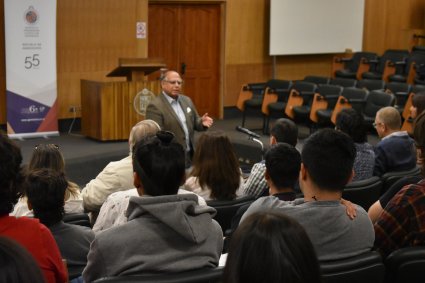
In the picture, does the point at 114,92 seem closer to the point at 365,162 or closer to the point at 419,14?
the point at 365,162

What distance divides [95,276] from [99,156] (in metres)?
6.20

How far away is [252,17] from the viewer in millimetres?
12570

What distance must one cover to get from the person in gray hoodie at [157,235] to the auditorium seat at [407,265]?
661 mm

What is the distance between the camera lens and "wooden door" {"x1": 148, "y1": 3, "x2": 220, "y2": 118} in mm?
11602

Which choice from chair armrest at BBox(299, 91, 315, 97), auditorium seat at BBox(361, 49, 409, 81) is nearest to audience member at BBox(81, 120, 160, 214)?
chair armrest at BBox(299, 91, 315, 97)

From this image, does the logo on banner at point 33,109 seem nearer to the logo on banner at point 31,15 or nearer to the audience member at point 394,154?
the logo on banner at point 31,15

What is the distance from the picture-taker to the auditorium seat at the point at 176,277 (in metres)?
2.19

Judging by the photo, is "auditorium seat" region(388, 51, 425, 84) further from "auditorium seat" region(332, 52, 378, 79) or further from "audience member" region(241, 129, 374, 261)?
"audience member" region(241, 129, 374, 261)

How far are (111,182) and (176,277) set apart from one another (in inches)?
85.9

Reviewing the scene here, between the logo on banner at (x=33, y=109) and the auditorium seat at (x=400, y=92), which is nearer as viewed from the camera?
the logo on banner at (x=33, y=109)

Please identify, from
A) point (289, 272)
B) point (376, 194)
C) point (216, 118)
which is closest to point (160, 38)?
point (216, 118)

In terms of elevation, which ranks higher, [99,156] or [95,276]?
[95,276]

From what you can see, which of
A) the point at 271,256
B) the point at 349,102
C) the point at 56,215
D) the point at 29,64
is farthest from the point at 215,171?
the point at 349,102

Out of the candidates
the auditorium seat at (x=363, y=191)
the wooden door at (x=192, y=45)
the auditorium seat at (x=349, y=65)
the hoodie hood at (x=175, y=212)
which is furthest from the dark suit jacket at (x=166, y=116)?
the auditorium seat at (x=349, y=65)
